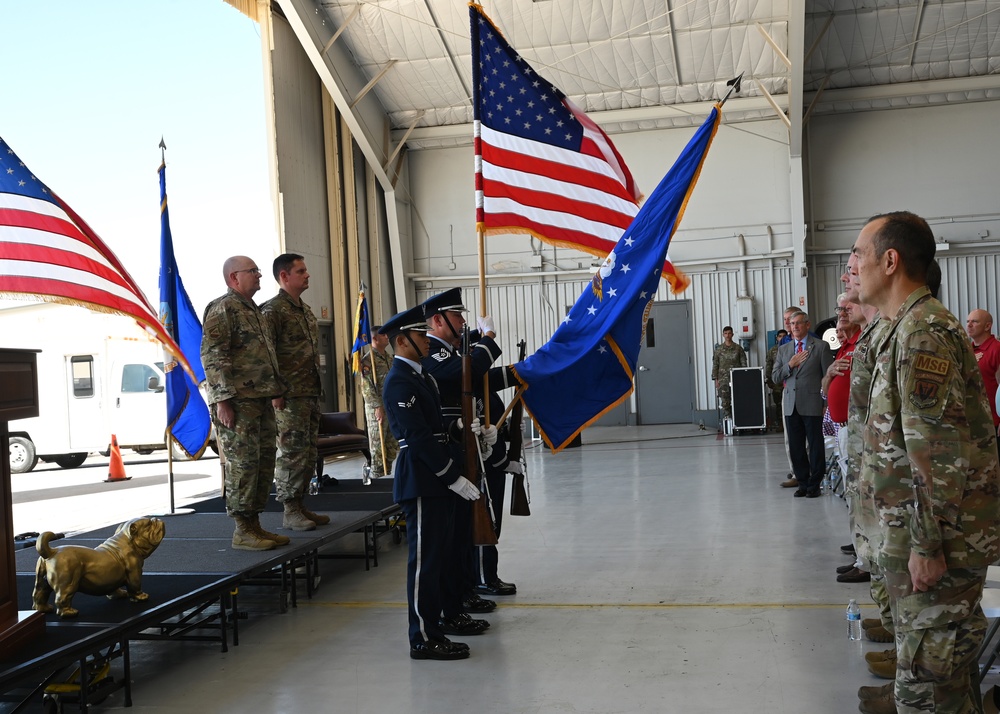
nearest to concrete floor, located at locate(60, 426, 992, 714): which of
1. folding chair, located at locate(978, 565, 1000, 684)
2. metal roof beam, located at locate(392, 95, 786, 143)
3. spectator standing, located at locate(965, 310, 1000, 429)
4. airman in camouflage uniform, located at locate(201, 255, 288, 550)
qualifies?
folding chair, located at locate(978, 565, 1000, 684)

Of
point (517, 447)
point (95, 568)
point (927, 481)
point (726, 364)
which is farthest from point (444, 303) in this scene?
point (726, 364)

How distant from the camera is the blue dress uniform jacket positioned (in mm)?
3797

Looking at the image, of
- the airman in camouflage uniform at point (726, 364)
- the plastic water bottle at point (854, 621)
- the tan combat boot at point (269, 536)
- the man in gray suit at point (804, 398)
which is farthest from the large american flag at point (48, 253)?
the airman in camouflage uniform at point (726, 364)

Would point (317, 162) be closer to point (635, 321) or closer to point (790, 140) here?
point (790, 140)

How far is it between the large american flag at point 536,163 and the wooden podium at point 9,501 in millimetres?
2371

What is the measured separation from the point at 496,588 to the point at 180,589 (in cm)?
178

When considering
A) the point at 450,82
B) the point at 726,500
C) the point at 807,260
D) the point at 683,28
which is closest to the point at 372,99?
the point at 450,82

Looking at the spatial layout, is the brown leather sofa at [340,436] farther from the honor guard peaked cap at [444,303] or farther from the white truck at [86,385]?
the honor guard peaked cap at [444,303]

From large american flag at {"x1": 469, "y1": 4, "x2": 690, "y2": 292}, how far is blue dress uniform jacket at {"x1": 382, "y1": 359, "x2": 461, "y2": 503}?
125 cm

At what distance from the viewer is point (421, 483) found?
3.83 meters

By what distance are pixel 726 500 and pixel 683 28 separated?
8073mm

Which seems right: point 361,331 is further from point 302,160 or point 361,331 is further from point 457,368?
point 457,368

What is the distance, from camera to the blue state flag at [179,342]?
7297 mm

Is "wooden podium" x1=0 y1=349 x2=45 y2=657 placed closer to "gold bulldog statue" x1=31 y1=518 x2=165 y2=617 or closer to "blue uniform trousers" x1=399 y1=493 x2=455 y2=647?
"gold bulldog statue" x1=31 y1=518 x2=165 y2=617
